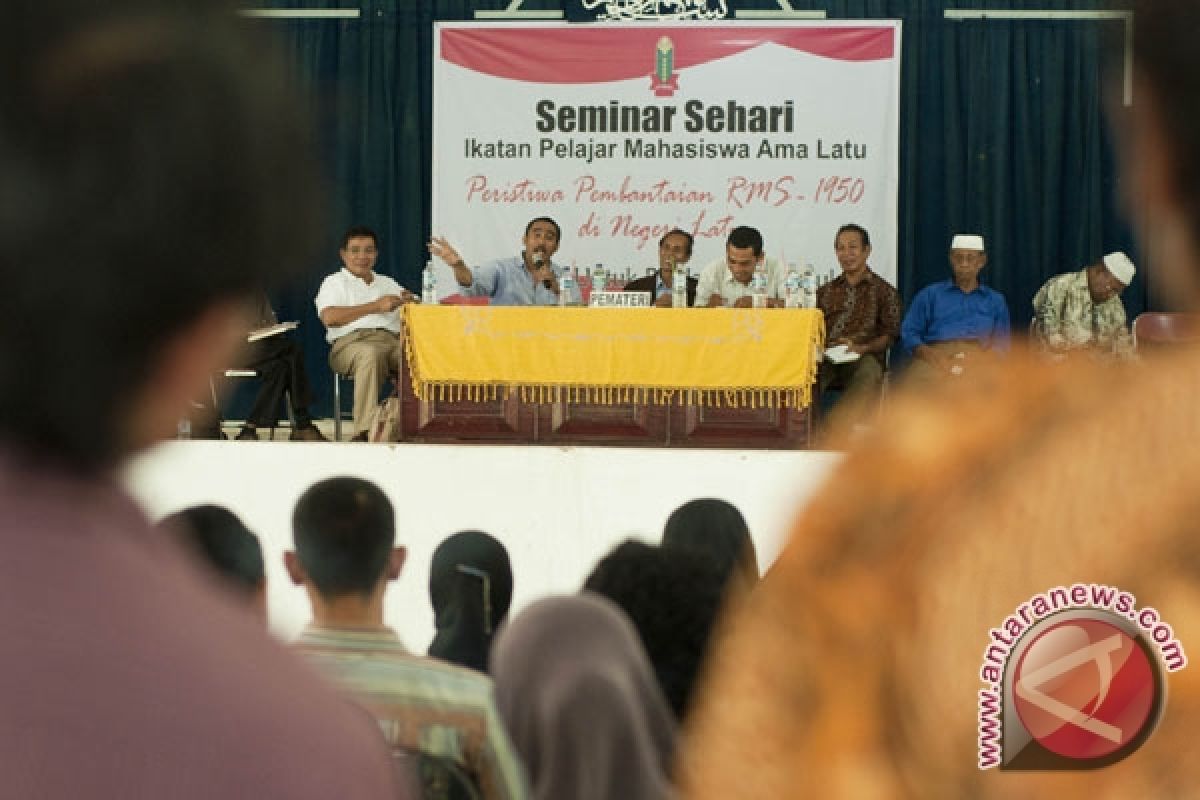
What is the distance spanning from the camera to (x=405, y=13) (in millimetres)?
9359

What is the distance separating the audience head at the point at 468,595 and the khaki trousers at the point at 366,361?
331cm

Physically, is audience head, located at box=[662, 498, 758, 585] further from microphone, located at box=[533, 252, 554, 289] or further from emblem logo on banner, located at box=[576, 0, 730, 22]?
emblem logo on banner, located at box=[576, 0, 730, 22]

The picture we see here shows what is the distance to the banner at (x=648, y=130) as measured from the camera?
8.43 metres

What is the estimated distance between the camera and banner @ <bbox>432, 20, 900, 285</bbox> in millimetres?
8430

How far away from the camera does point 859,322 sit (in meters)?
7.59

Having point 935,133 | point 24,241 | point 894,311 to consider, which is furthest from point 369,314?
point 24,241

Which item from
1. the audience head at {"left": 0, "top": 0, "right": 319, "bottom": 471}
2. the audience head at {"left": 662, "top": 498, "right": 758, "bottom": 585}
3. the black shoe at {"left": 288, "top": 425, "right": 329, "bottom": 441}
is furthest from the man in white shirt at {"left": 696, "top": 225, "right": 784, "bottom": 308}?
the audience head at {"left": 0, "top": 0, "right": 319, "bottom": 471}

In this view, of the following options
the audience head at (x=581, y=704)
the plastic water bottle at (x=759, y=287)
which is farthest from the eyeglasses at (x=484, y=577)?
the plastic water bottle at (x=759, y=287)

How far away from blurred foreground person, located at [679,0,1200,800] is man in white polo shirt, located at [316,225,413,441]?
700cm

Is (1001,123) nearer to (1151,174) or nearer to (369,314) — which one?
(369,314)

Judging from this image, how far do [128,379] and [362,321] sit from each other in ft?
23.3

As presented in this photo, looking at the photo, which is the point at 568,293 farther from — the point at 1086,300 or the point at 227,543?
the point at 227,543

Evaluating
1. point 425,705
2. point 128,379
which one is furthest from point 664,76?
point 128,379

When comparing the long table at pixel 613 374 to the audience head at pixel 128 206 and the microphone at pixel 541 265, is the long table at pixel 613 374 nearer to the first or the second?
the microphone at pixel 541 265
